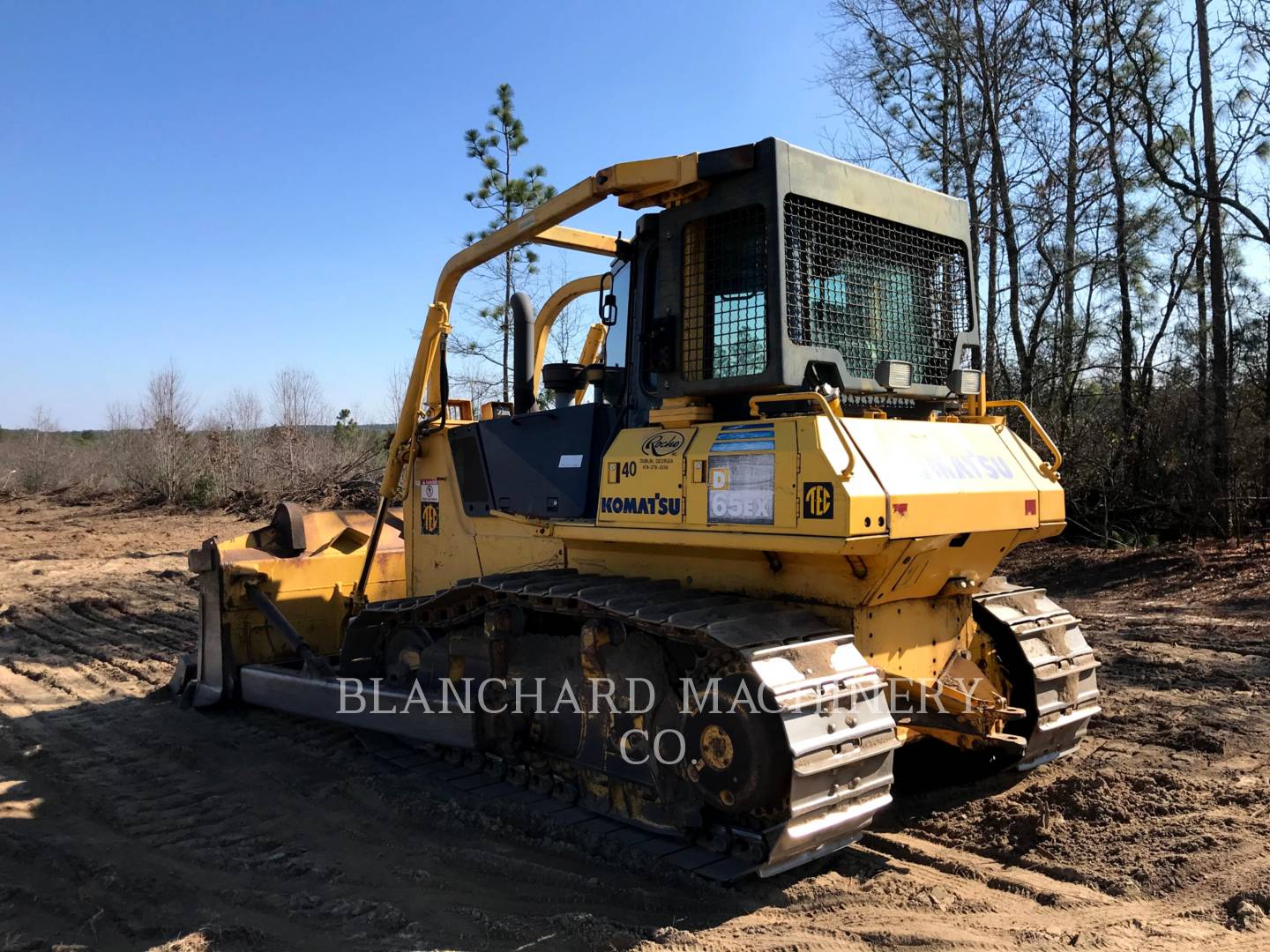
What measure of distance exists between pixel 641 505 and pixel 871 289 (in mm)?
1551

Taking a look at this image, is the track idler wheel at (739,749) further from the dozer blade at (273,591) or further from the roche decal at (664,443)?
the dozer blade at (273,591)

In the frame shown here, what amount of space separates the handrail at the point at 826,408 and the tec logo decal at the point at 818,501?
0.27 feet

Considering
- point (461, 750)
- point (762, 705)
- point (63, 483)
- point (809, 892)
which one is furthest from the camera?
point (63, 483)

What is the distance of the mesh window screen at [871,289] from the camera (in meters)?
4.14

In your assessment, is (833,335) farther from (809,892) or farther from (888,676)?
(809,892)

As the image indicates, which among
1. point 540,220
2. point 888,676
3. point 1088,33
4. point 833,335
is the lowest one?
point 888,676

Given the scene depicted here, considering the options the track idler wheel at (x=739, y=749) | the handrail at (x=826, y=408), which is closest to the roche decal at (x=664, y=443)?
the handrail at (x=826, y=408)

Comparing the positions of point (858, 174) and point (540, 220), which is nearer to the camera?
point (858, 174)

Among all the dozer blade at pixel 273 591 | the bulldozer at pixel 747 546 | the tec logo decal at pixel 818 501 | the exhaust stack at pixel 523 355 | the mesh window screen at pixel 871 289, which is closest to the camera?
the tec logo decal at pixel 818 501

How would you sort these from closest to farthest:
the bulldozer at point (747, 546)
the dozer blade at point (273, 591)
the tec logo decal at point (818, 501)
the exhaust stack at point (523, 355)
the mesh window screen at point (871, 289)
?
the tec logo decal at point (818, 501)
the bulldozer at point (747, 546)
the mesh window screen at point (871, 289)
the exhaust stack at point (523, 355)
the dozer blade at point (273, 591)

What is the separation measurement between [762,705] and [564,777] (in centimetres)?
164

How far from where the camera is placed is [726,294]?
14.1 ft

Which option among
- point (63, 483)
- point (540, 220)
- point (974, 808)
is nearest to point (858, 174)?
point (540, 220)

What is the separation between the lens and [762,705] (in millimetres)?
3537
